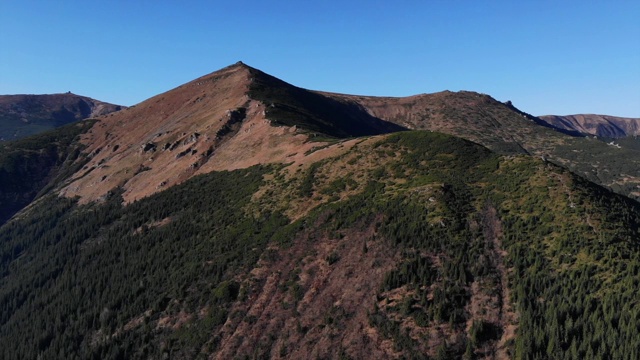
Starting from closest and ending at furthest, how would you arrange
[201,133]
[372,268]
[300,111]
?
[372,268]
[201,133]
[300,111]

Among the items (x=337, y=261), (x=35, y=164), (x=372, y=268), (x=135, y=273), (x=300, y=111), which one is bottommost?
(x=135, y=273)

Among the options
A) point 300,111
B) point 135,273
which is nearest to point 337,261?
point 135,273

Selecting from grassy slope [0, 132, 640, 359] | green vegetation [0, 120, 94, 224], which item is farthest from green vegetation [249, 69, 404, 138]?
green vegetation [0, 120, 94, 224]

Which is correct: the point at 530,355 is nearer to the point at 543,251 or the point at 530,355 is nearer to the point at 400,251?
the point at 543,251

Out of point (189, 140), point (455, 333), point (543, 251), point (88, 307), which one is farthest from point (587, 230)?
point (189, 140)

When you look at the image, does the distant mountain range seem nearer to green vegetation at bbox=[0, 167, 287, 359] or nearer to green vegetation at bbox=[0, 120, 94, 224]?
green vegetation at bbox=[0, 167, 287, 359]

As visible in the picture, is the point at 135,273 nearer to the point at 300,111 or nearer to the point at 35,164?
the point at 300,111
